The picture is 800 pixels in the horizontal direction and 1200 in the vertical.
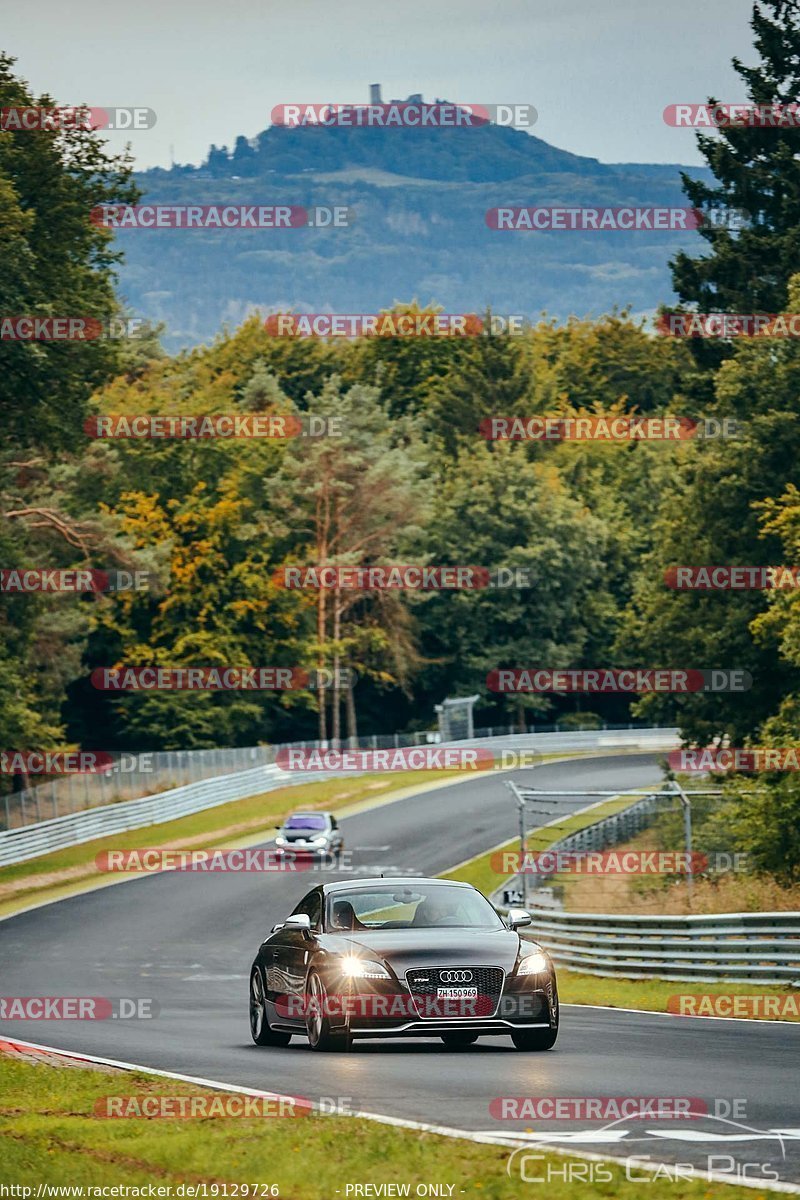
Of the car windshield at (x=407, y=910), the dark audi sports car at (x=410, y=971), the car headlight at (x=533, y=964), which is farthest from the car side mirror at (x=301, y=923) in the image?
the car headlight at (x=533, y=964)

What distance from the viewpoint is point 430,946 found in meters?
14.9

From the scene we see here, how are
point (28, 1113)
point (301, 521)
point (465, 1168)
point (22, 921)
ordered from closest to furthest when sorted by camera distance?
point (465, 1168) → point (28, 1113) → point (22, 921) → point (301, 521)

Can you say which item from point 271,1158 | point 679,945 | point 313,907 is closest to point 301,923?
point 313,907

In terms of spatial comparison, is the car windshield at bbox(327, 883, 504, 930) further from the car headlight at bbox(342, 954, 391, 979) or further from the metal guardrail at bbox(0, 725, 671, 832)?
the metal guardrail at bbox(0, 725, 671, 832)

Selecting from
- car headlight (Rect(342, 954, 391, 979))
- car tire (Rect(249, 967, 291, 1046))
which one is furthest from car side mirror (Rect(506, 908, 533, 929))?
car tire (Rect(249, 967, 291, 1046))

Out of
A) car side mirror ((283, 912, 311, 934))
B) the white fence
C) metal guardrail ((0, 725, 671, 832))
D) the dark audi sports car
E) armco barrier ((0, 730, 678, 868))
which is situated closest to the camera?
the dark audi sports car

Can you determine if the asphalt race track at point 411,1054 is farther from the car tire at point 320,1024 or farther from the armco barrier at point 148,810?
the armco barrier at point 148,810

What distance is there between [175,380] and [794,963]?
7439cm

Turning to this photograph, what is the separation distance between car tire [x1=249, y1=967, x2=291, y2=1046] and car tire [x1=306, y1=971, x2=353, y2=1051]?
1.24m

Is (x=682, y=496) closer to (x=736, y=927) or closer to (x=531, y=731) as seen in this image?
(x=736, y=927)

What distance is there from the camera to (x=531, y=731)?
99938mm

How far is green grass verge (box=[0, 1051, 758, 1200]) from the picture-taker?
29.8 ft

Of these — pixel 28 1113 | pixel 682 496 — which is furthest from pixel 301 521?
pixel 28 1113

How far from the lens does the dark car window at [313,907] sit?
634 inches
